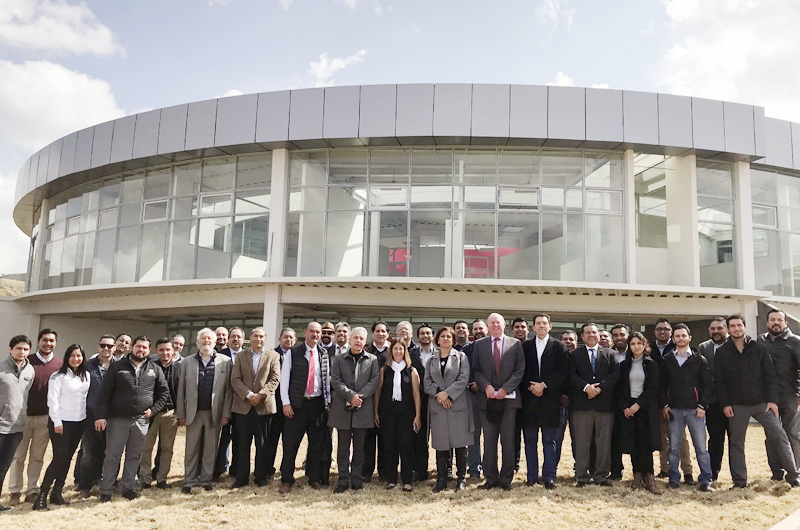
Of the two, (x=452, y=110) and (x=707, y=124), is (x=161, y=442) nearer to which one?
(x=452, y=110)

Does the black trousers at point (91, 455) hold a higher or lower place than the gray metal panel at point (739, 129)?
lower

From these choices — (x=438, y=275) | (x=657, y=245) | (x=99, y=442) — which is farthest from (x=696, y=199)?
(x=99, y=442)

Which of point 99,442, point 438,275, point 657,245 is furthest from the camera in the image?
point 657,245

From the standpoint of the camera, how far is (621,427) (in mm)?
7105

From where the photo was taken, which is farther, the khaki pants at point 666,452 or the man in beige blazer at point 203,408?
the khaki pants at point 666,452

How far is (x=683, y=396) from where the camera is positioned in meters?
7.10

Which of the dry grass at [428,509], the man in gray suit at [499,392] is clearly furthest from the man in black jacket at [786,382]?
the man in gray suit at [499,392]

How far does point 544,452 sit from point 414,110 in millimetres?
9668

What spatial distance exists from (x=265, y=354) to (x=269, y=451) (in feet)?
3.79

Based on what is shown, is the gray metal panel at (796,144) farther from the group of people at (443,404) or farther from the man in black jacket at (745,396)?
the man in black jacket at (745,396)

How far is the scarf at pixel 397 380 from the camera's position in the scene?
7.09 meters

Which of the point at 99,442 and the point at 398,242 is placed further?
the point at 398,242

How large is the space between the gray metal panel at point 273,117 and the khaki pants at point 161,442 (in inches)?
362

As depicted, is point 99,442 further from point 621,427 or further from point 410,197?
point 410,197
